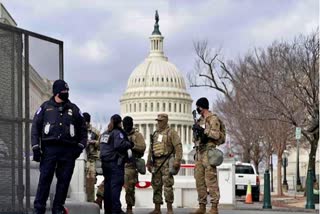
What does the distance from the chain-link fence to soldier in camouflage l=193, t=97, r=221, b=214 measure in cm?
340

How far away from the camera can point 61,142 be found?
28.6 feet

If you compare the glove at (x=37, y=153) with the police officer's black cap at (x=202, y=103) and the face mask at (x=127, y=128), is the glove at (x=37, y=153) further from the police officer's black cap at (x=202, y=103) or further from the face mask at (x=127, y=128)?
the face mask at (x=127, y=128)

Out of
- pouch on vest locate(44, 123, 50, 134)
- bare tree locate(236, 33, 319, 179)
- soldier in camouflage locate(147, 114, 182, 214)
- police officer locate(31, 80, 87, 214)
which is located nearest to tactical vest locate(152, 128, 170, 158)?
soldier in camouflage locate(147, 114, 182, 214)

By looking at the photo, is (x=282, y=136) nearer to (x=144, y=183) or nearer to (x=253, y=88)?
(x=253, y=88)

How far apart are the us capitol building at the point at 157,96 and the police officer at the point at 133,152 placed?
420 ft

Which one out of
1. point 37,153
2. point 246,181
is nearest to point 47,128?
point 37,153

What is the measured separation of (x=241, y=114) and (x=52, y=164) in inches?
1617

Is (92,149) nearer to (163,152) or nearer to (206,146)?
(163,152)

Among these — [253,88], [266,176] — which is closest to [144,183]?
[266,176]

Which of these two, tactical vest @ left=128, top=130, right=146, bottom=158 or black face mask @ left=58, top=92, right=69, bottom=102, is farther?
tactical vest @ left=128, top=130, right=146, bottom=158

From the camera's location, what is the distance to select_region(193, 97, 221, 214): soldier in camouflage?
12422 mm

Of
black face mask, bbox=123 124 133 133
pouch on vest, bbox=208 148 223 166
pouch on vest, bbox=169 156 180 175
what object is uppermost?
black face mask, bbox=123 124 133 133

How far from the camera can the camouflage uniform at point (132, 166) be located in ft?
43.7

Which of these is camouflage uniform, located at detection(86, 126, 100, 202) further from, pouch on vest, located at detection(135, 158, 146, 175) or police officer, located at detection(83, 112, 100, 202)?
Answer: pouch on vest, located at detection(135, 158, 146, 175)
